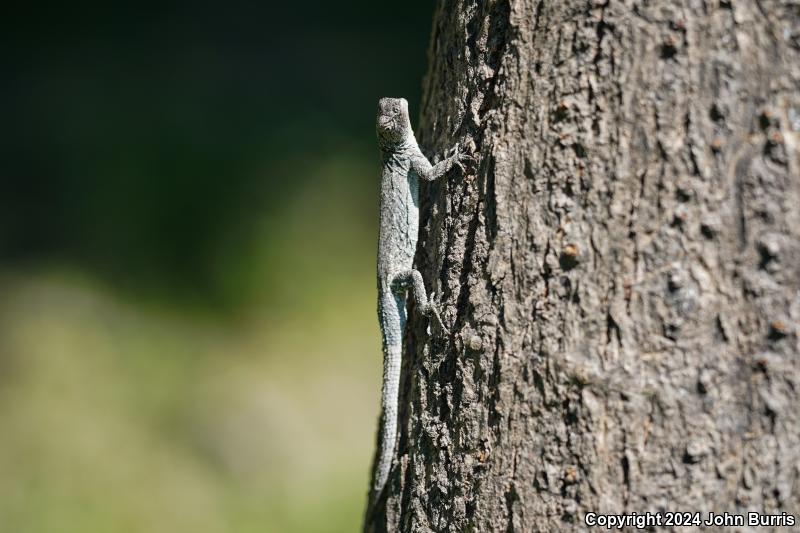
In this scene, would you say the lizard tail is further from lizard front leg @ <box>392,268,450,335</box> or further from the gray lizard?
lizard front leg @ <box>392,268,450,335</box>

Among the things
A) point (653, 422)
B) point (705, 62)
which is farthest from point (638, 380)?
point (705, 62)

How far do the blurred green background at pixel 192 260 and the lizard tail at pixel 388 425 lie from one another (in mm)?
2345

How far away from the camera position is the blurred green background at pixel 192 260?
4.90 m

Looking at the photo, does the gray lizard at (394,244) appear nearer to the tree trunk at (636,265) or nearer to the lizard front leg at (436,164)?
the lizard front leg at (436,164)

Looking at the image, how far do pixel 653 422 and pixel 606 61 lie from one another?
882 millimetres

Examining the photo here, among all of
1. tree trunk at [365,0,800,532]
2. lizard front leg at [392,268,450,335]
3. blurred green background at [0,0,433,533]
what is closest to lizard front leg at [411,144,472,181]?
tree trunk at [365,0,800,532]

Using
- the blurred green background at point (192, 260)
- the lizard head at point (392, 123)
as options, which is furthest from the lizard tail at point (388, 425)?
the blurred green background at point (192, 260)

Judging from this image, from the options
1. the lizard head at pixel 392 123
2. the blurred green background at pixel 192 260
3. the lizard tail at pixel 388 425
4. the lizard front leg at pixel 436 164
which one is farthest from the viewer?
the blurred green background at pixel 192 260

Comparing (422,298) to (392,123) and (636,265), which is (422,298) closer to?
(636,265)

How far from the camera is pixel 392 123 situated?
3166 millimetres

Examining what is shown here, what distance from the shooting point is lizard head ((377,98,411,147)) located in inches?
124

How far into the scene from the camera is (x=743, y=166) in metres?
1.59

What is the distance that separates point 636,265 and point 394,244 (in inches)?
54.9

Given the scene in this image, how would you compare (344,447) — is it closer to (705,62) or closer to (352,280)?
(352,280)
